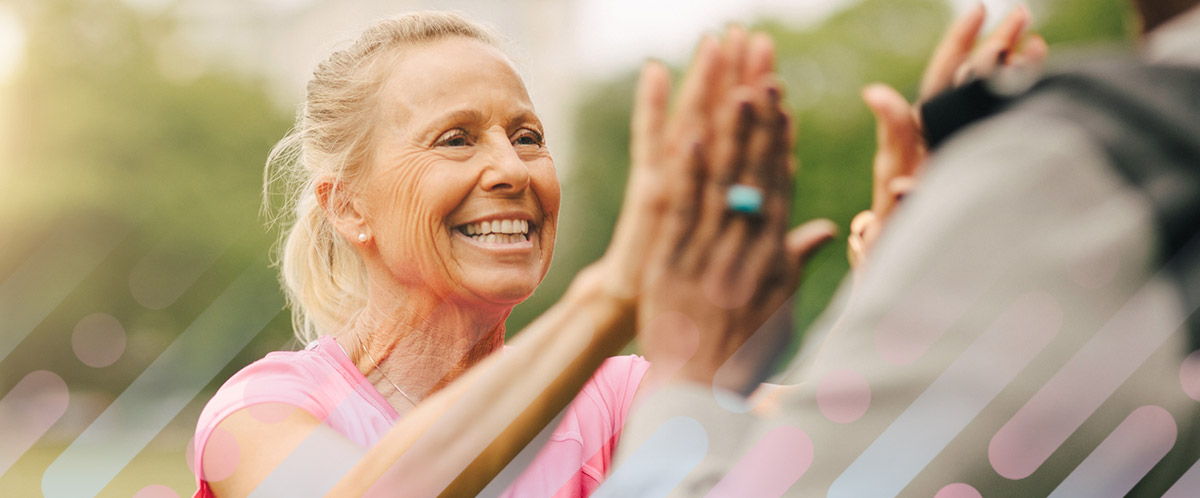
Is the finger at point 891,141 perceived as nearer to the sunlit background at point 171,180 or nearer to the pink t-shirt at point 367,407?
the pink t-shirt at point 367,407

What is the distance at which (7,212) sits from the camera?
1881 centimetres

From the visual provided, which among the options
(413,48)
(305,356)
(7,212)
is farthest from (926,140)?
(7,212)

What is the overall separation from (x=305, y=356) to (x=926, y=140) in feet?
3.59

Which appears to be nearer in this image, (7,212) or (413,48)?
(413,48)

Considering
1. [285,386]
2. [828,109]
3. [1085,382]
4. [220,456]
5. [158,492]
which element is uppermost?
[828,109]

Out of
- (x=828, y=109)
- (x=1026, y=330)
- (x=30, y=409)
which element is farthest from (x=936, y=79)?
(x=30, y=409)

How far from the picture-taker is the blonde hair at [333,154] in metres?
1.62

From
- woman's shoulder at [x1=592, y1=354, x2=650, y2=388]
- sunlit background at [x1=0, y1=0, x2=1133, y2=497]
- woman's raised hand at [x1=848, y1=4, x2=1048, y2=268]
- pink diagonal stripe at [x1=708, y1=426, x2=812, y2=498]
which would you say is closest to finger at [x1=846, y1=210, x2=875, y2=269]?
woman's raised hand at [x1=848, y1=4, x2=1048, y2=268]

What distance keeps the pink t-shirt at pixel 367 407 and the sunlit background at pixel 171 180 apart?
13274 millimetres

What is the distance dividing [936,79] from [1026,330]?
379 millimetres

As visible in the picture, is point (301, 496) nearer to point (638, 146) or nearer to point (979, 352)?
point (638, 146)

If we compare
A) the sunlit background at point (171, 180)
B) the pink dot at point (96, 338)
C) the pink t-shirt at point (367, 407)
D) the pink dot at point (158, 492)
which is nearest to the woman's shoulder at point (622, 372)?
the pink t-shirt at point (367, 407)

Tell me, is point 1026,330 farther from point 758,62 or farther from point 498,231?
point 498,231

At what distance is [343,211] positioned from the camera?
166cm
